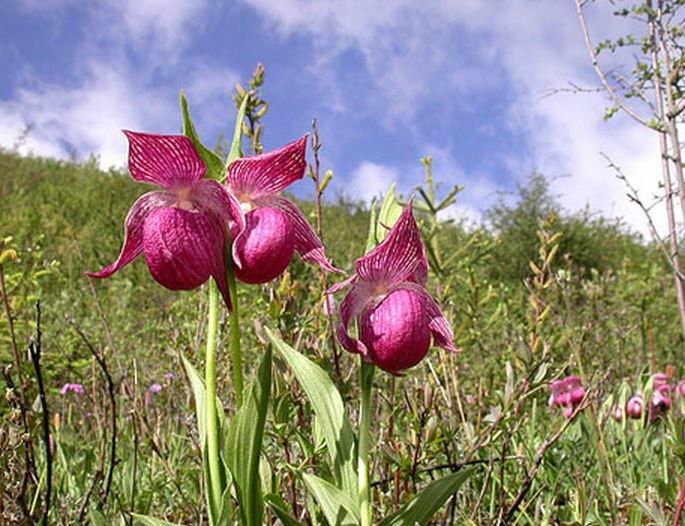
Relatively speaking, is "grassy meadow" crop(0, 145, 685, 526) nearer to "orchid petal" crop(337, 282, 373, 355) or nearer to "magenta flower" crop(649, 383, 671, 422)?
"magenta flower" crop(649, 383, 671, 422)

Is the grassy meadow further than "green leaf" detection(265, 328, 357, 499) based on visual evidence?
Yes

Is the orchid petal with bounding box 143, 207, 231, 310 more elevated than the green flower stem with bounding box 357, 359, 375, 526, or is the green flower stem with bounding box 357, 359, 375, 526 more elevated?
the orchid petal with bounding box 143, 207, 231, 310

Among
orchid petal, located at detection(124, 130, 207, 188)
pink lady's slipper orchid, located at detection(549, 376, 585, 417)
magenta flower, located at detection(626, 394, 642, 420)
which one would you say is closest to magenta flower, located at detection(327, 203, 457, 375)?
orchid petal, located at detection(124, 130, 207, 188)

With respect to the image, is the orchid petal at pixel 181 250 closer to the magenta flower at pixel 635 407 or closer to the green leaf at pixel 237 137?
the green leaf at pixel 237 137

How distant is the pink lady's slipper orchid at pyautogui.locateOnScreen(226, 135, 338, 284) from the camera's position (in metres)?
0.76

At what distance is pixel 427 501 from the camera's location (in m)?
0.79

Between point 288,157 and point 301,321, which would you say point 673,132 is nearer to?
point 301,321

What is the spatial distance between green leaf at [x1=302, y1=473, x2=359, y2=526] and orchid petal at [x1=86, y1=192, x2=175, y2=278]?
0.36 meters

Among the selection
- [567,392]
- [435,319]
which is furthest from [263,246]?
[567,392]

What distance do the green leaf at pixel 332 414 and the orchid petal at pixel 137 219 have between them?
0.21m

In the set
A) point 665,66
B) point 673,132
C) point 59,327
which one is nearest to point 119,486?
point 673,132

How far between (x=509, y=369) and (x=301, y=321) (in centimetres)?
41

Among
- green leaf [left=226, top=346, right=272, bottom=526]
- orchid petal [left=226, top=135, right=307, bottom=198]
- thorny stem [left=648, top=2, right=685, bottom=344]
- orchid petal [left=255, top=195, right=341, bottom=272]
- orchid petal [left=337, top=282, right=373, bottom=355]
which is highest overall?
thorny stem [left=648, top=2, right=685, bottom=344]

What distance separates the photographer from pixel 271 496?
829 mm
